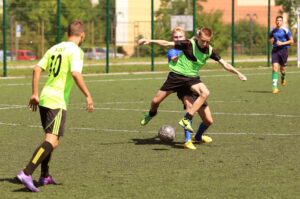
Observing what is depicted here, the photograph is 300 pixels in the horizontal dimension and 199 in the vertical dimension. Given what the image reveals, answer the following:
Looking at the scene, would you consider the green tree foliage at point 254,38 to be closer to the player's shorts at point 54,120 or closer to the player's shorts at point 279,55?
the player's shorts at point 279,55

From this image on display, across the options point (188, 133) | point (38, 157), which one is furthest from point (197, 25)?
point (38, 157)

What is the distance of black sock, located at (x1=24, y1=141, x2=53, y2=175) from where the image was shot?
6.51 m

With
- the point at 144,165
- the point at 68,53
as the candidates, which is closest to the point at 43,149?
the point at 68,53

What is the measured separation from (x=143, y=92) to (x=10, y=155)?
9.92 meters

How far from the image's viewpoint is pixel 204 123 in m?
9.62

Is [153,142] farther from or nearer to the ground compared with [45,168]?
nearer to the ground

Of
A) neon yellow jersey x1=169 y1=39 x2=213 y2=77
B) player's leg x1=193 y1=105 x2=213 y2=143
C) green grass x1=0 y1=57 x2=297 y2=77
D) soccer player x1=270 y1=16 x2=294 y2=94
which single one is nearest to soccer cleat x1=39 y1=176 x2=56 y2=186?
player's leg x1=193 y1=105 x2=213 y2=143

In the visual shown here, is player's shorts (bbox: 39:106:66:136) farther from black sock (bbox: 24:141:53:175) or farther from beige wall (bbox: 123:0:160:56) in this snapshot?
beige wall (bbox: 123:0:160:56)

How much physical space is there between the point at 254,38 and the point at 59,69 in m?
35.2

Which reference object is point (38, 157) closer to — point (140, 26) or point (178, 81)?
point (178, 81)

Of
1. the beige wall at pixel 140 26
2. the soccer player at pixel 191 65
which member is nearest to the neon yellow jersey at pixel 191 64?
the soccer player at pixel 191 65

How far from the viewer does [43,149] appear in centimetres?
661

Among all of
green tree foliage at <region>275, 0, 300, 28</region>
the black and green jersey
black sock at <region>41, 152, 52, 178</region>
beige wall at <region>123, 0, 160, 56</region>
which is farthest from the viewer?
green tree foliage at <region>275, 0, 300, 28</region>

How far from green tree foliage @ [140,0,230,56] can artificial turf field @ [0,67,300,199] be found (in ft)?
47.2
